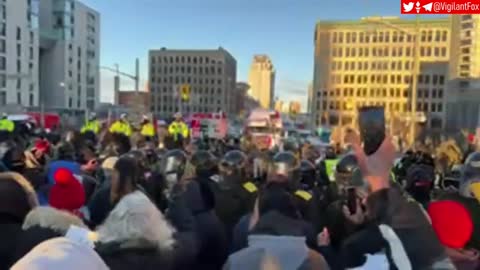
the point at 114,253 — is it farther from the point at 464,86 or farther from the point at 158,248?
the point at 464,86

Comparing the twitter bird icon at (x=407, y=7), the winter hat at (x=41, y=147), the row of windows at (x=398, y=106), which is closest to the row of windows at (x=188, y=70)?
the row of windows at (x=398, y=106)

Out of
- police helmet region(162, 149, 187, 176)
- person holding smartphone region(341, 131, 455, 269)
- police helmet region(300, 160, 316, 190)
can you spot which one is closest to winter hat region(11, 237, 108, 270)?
person holding smartphone region(341, 131, 455, 269)

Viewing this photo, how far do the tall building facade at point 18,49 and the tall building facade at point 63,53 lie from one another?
6.27 metres

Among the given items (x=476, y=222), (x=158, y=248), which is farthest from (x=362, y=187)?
(x=158, y=248)

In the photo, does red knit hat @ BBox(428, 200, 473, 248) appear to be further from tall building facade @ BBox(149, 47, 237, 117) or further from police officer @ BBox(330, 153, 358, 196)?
tall building facade @ BBox(149, 47, 237, 117)

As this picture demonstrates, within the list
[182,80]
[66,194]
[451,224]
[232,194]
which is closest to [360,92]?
[182,80]

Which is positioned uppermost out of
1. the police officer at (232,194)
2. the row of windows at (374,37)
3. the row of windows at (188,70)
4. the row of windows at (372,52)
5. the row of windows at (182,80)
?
the row of windows at (374,37)

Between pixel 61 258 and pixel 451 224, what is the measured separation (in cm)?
221

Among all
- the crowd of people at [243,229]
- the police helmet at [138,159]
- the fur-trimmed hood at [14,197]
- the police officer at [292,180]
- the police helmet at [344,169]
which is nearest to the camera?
the crowd of people at [243,229]

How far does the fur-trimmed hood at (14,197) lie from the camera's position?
11.8 feet

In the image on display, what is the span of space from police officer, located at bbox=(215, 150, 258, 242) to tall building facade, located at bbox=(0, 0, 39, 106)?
95561mm

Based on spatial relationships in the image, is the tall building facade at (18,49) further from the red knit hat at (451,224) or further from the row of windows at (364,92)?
the red knit hat at (451,224)

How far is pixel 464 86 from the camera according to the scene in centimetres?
8794

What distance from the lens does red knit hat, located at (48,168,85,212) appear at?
4.41m
